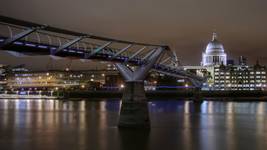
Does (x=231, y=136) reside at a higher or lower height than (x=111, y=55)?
lower

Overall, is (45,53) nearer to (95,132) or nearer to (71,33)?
(71,33)

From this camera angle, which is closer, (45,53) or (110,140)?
(45,53)

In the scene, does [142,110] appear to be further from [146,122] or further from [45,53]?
[45,53]

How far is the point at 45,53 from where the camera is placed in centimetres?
4422

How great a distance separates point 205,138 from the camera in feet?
171

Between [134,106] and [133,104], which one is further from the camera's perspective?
[133,104]

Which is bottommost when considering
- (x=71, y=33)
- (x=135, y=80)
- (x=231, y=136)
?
(x=231, y=136)

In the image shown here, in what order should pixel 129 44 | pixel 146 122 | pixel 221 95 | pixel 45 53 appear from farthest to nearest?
pixel 221 95 → pixel 129 44 → pixel 146 122 → pixel 45 53

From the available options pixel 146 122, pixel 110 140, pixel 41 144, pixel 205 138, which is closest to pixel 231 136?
pixel 205 138

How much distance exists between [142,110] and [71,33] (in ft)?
45.0

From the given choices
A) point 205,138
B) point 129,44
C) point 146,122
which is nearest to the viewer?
point 205,138

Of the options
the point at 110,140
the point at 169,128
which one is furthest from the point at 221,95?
the point at 110,140

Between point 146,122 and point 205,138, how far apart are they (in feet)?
25.3

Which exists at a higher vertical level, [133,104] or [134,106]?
[133,104]
